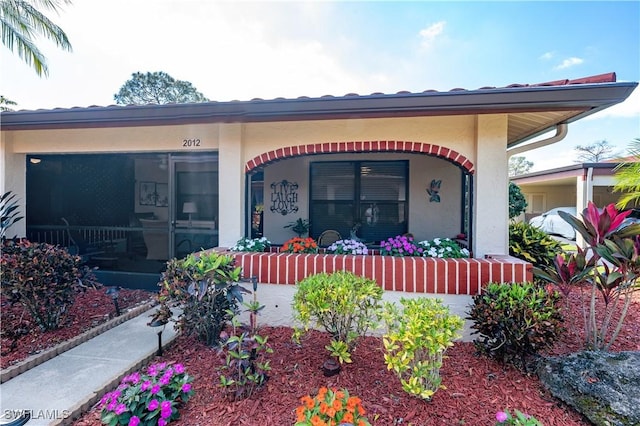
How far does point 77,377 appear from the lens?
2855mm

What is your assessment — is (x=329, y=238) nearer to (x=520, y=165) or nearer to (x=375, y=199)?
(x=375, y=199)

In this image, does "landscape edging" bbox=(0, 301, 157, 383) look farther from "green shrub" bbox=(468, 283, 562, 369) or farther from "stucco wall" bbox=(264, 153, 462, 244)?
"green shrub" bbox=(468, 283, 562, 369)

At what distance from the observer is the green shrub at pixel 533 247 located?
16.1ft

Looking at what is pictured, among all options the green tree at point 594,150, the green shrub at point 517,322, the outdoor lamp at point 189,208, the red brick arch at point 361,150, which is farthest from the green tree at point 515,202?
the green tree at point 594,150

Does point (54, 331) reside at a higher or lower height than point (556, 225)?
lower

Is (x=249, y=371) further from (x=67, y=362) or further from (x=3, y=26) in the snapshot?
(x=3, y=26)

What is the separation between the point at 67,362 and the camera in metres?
3.13

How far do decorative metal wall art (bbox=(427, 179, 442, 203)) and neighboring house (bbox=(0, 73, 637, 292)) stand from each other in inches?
0.9

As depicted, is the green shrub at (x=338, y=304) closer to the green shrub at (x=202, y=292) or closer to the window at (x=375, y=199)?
the green shrub at (x=202, y=292)

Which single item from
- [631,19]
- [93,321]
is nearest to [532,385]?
[93,321]

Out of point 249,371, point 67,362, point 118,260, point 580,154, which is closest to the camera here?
point 249,371

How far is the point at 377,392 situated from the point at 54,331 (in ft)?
13.1

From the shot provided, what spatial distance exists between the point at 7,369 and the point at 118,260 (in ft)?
10.9

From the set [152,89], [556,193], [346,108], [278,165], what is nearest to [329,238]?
[278,165]
